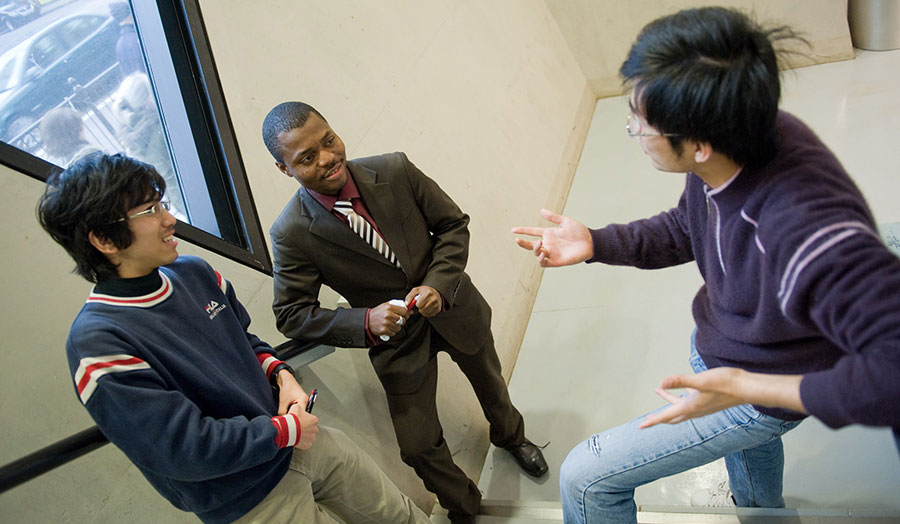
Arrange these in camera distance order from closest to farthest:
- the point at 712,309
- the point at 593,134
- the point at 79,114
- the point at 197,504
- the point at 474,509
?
1. the point at 712,309
2. the point at 197,504
3. the point at 79,114
4. the point at 474,509
5. the point at 593,134

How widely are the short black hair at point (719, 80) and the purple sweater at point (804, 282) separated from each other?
0.08 m

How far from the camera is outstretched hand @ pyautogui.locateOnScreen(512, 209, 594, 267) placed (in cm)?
172

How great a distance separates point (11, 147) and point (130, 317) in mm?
568

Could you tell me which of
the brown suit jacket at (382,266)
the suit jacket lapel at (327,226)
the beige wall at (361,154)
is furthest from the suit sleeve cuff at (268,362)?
the suit jacket lapel at (327,226)

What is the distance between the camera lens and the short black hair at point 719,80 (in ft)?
3.78

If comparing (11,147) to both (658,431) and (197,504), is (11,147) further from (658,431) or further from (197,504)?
(658,431)

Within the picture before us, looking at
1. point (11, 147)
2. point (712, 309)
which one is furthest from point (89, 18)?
point (712, 309)

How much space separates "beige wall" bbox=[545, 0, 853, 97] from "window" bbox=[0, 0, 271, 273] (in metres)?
3.33

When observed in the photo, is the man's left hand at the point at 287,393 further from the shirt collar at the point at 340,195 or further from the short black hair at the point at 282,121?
the short black hair at the point at 282,121

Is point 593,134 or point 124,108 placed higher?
point 124,108

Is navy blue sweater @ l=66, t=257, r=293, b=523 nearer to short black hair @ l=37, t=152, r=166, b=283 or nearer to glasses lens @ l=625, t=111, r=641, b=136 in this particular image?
short black hair @ l=37, t=152, r=166, b=283

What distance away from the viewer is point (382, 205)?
212cm

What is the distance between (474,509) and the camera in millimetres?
2516

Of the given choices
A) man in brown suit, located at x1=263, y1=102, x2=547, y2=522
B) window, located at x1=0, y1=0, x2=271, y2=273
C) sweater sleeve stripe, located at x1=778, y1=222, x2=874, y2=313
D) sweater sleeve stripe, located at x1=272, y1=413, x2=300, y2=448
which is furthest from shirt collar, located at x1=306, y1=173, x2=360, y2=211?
sweater sleeve stripe, located at x1=778, y1=222, x2=874, y2=313
